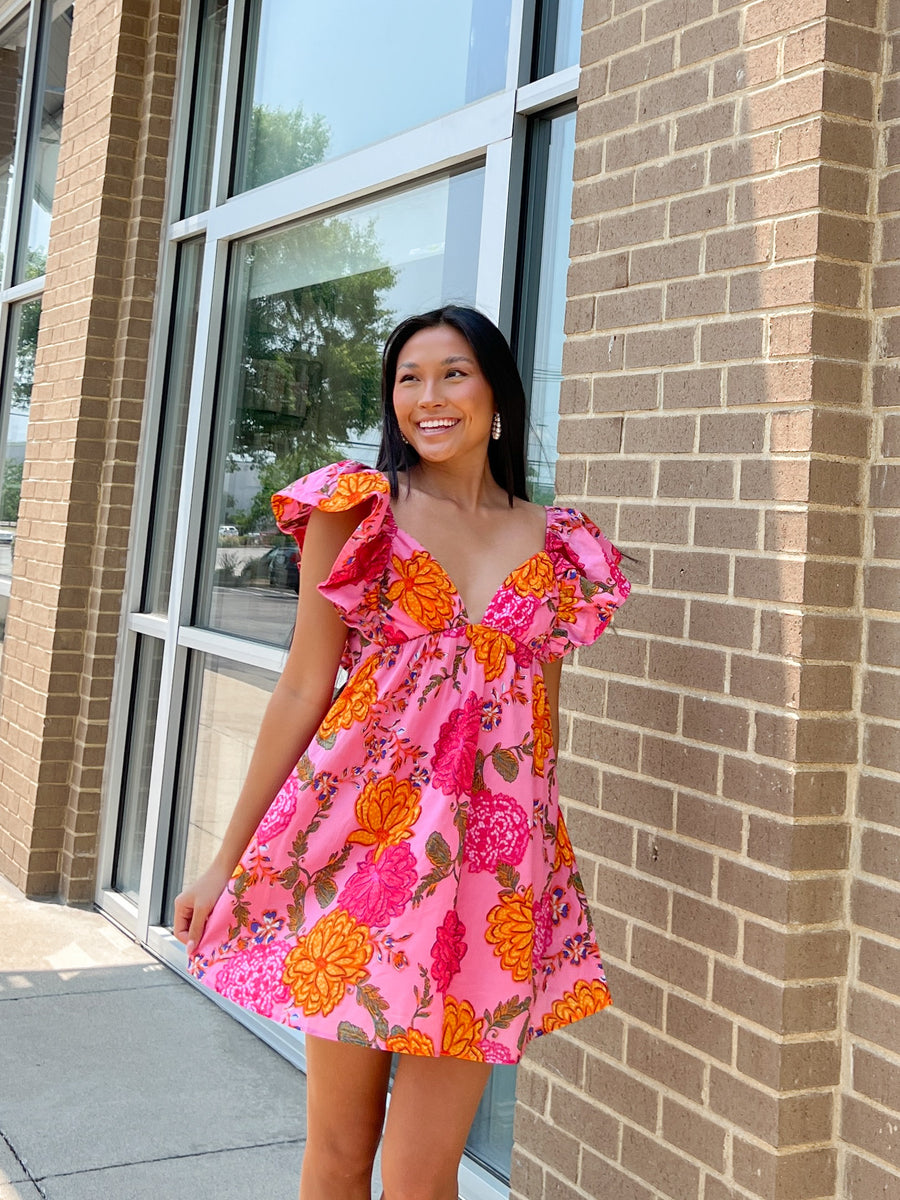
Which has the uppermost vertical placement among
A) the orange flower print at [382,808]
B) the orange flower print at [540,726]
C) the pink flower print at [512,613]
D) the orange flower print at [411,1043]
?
the pink flower print at [512,613]

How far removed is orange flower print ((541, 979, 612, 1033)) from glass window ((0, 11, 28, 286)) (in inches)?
260

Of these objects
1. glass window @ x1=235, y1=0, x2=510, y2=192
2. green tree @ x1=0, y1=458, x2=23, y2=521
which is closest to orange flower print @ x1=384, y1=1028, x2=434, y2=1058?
glass window @ x1=235, y1=0, x2=510, y2=192

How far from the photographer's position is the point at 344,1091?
80.6 inches

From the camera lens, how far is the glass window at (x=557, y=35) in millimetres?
3225

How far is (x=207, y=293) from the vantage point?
4898mm

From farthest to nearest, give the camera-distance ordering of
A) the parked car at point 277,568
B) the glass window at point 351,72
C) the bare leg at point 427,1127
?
the parked car at point 277,568 < the glass window at point 351,72 < the bare leg at point 427,1127

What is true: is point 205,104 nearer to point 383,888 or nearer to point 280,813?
point 280,813

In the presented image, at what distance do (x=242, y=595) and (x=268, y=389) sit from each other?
2.41ft

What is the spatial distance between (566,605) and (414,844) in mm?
505

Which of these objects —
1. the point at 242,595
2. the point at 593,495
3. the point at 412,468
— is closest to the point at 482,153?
the point at 593,495

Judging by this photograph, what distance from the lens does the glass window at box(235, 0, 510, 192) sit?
363cm

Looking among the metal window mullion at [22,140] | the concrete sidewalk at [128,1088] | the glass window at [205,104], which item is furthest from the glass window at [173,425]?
the metal window mullion at [22,140]

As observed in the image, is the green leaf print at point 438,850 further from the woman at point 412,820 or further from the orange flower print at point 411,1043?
the orange flower print at point 411,1043

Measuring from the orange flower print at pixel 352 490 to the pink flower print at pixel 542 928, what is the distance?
2.33 feet
